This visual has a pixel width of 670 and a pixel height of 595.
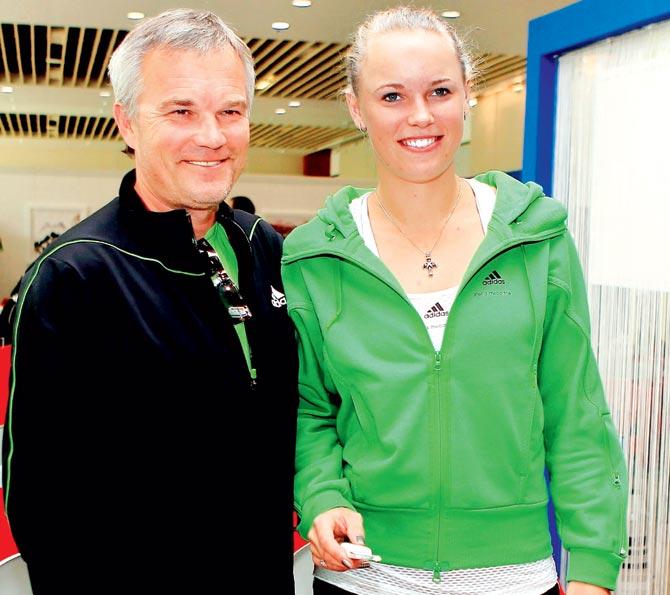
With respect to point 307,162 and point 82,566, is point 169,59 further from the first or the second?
point 307,162

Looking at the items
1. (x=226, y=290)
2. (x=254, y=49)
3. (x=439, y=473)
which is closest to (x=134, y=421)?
(x=226, y=290)

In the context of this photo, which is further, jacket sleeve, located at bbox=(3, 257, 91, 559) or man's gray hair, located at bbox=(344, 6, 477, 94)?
man's gray hair, located at bbox=(344, 6, 477, 94)

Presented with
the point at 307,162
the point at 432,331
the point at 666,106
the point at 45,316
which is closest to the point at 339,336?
the point at 432,331

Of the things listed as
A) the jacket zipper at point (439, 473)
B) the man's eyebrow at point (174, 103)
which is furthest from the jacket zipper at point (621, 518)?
the man's eyebrow at point (174, 103)

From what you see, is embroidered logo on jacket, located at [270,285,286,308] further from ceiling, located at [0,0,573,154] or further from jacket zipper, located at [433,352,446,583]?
ceiling, located at [0,0,573,154]

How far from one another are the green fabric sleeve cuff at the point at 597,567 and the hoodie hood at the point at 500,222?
0.57 m

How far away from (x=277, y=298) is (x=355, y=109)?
41cm

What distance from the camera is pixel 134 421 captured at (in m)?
1.34

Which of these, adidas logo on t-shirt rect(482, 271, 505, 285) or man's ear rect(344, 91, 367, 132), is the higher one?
man's ear rect(344, 91, 367, 132)

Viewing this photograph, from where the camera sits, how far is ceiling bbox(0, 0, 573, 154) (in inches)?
290

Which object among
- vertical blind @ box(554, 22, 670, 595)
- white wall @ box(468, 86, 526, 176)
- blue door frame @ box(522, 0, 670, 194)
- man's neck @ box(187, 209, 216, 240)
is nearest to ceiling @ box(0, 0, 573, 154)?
white wall @ box(468, 86, 526, 176)

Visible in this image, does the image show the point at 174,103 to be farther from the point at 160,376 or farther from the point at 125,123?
the point at 160,376

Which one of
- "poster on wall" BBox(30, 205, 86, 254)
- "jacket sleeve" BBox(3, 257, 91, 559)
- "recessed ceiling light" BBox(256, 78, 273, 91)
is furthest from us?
"poster on wall" BBox(30, 205, 86, 254)

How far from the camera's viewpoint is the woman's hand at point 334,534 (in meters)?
1.36
